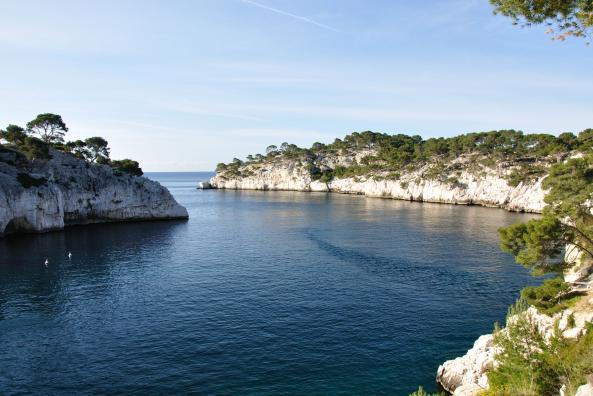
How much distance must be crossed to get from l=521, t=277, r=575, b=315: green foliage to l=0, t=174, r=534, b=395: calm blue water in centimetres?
748

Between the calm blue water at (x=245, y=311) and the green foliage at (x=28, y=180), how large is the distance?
10.7 metres

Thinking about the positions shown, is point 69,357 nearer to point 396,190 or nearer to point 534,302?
point 534,302

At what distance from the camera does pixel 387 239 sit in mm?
80875

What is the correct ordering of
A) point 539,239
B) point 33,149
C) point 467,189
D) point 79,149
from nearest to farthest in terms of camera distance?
point 539,239
point 33,149
point 79,149
point 467,189

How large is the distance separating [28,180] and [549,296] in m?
91.2

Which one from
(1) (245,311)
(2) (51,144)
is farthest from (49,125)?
(1) (245,311)

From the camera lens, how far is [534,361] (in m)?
23.3

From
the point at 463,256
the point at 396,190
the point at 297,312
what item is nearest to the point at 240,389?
the point at 297,312

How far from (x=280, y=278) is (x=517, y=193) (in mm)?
100363

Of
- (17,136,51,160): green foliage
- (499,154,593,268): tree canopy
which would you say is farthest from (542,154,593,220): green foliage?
(17,136,51,160): green foliage

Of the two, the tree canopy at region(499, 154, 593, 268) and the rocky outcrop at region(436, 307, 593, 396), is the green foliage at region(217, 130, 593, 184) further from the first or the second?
the rocky outcrop at region(436, 307, 593, 396)

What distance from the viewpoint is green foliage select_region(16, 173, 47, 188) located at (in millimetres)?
83550

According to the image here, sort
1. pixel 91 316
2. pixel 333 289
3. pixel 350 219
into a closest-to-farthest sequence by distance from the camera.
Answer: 1. pixel 91 316
2. pixel 333 289
3. pixel 350 219

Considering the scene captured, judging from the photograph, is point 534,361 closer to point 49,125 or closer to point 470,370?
point 470,370
